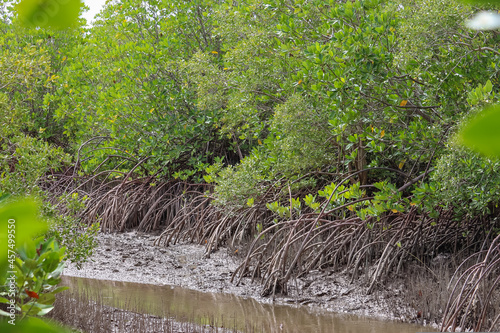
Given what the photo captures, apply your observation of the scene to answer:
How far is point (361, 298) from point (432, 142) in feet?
6.52

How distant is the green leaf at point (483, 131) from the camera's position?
212 millimetres

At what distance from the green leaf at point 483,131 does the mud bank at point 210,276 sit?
576cm

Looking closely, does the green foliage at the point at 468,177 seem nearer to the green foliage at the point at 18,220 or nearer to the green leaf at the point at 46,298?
the green leaf at the point at 46,298

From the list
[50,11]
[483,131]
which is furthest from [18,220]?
[483,131]

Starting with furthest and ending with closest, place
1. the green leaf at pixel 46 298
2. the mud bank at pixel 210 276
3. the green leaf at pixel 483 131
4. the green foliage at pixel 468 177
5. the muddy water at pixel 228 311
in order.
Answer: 1. the mud bank at pixel 210 276
2. the muddy water at pixel 228 311
3. the green foliage at pixel 468 177
4. the green leaf at pixel 46 298
5. the green leaf at pixel 483 131

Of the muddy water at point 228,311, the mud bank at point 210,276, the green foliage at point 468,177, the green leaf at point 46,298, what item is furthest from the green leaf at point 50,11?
the mud bank at point 210,276

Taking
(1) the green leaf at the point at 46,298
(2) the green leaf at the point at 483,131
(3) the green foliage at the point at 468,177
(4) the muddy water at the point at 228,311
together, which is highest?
(2) the green leaf at the point at 483,131

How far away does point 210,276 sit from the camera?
787 centimetres

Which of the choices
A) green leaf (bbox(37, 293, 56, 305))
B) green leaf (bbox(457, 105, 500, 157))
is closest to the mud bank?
green leaf (bbox(37, 293, 56, 305))

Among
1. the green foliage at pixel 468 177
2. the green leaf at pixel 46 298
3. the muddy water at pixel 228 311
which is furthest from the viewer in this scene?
the muddy water at pixel 228 311

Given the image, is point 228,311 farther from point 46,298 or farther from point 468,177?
point 46,298

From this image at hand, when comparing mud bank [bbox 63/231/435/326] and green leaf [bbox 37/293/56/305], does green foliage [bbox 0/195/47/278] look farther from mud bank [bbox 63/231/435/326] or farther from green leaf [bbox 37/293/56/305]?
mud bank [bbox 63/231/435/326]

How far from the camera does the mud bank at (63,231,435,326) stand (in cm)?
618

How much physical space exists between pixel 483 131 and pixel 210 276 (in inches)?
309
